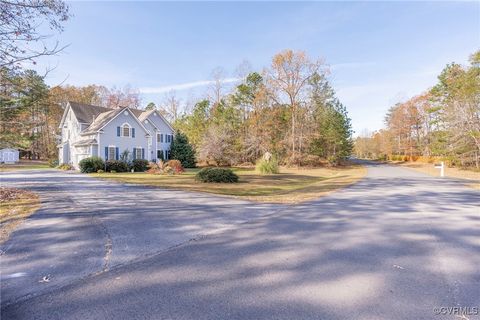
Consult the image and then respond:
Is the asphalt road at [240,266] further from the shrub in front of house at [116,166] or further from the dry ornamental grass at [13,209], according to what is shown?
the shrub in front of house at [116,166]

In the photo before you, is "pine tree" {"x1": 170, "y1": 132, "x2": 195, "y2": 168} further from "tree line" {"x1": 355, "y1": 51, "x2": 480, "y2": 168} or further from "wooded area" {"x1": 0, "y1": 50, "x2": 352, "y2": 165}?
"tree line" {"x1": 355, "y1": 51, "x2": 480, "y2": 168}

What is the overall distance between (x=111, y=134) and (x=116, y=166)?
14.7 feet

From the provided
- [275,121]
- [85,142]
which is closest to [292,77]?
[275,121]

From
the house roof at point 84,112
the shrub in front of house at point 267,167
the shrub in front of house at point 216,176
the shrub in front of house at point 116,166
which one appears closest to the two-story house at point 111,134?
the house roof at point 84,112

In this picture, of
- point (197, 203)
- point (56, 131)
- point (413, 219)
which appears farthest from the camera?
point (56, 131)

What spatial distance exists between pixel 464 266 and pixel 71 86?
5577 centimetres

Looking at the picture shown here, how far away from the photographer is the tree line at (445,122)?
26125mm

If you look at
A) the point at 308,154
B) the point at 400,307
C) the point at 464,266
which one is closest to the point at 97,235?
the point at 400,307

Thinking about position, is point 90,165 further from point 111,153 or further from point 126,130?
point 126,130

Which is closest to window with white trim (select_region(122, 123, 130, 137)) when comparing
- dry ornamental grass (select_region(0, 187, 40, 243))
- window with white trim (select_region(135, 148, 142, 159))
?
window with white trim (select_region(135, 148, 142, 159))

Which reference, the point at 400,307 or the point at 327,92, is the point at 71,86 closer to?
the point at 327,92

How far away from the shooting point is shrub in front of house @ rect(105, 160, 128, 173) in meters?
24.4

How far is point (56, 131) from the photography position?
150 ft

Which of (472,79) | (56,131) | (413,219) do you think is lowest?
(413,219)
